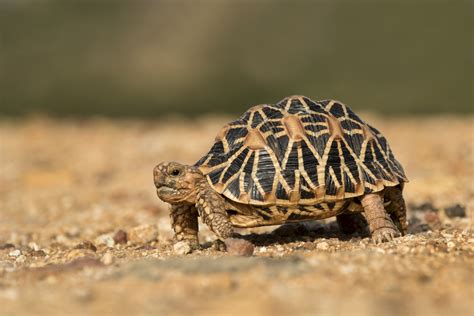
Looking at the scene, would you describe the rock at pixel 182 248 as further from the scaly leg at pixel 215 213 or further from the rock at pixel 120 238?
the rock at pixel 120 238

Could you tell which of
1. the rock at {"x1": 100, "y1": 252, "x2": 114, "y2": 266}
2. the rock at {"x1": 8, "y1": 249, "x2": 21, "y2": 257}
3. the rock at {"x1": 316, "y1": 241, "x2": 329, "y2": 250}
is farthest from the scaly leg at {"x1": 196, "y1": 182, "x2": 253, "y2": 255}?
the rock at {"x1": 8, "y1": 249, "x2": 21, "y2": 257}

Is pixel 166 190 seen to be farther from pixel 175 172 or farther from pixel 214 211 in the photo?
pixel 214 211

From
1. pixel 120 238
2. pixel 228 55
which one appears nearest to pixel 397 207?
pixel 120 238

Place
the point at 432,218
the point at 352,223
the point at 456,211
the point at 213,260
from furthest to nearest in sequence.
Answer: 1. the point at 456,211
2. the point at 432,218
3. the point at 352,223
4. the point at 213,260

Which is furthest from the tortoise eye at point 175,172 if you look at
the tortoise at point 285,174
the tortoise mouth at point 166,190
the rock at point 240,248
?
the rock at point 240,248

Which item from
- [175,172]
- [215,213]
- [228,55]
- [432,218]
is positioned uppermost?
[228,55]

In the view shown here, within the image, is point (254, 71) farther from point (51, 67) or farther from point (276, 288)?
point (276, 288)
